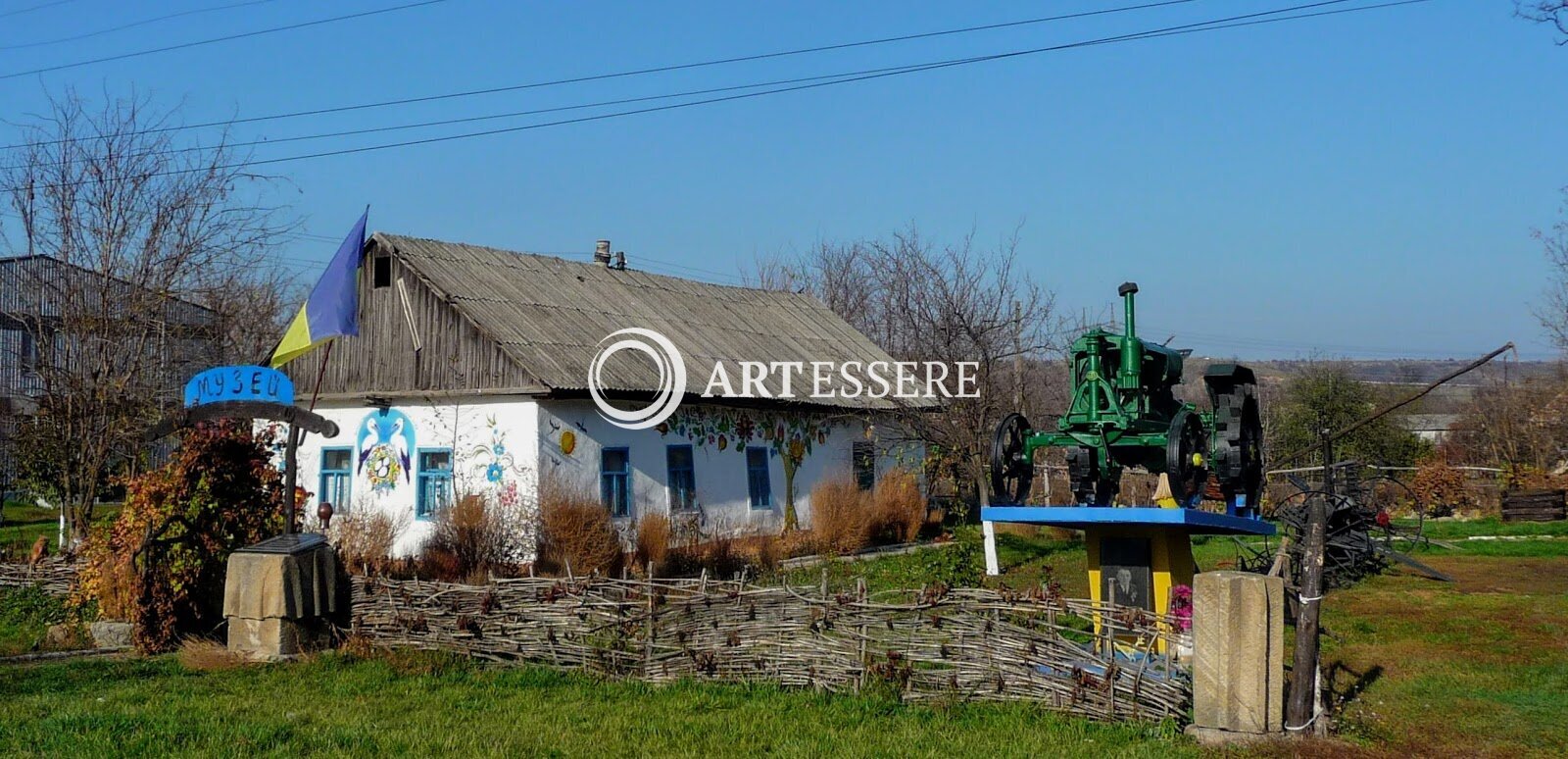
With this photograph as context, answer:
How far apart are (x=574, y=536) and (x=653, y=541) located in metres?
1.72

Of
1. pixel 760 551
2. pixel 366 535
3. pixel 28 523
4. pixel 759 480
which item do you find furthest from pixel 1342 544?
pixel 28 523

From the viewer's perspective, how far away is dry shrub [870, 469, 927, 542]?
2393cm

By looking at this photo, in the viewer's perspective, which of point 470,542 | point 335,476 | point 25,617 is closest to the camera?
point 25,617

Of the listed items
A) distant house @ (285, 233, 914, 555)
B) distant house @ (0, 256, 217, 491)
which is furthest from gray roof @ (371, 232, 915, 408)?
distant house @ (0, 256, 217, 491)

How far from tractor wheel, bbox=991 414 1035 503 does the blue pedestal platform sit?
2.19ft

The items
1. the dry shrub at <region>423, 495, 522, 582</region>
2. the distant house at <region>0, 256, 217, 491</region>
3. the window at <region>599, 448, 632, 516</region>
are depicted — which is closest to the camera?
the dry shrub at <region>423, 495, 522, 582</region>

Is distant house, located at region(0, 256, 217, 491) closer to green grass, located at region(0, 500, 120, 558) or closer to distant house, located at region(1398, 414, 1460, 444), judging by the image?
green grass, located at region(0, 500, 120, 558)

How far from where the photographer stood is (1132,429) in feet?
32.3

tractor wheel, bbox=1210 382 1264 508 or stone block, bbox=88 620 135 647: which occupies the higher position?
tractor wheel, bbox=1210 382 1264 508

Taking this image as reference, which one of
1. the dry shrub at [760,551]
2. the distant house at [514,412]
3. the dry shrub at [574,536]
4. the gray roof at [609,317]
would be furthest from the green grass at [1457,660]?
the gray roof at [609,317]

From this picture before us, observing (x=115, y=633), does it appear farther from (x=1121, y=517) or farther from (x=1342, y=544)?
(x=1342, y=544)

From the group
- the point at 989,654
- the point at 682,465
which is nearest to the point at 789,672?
the point at 989,654

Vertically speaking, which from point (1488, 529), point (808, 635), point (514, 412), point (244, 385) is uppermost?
point (244, 385)

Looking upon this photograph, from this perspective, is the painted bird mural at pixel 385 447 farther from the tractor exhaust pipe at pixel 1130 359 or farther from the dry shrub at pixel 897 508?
the tractor exhaust pipe at pixel 1130 359
